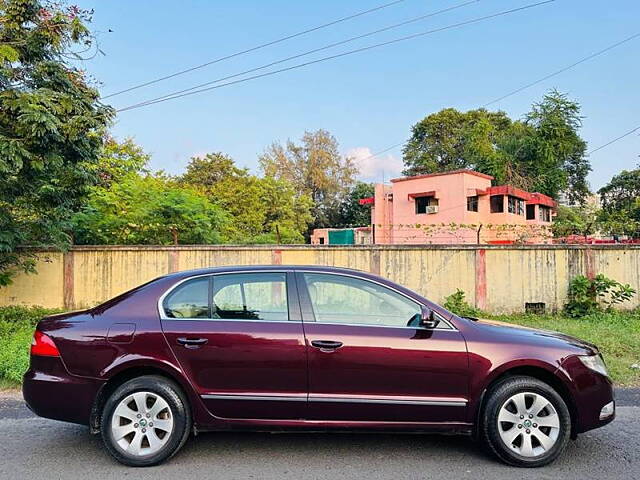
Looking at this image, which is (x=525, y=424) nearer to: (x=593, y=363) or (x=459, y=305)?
(x=593, y=363)

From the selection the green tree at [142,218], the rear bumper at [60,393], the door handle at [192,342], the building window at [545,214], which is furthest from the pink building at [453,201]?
the rear bumper at [60,393]

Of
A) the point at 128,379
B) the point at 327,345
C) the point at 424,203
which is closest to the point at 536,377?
the point at 327,345

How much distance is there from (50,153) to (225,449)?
6.20 m

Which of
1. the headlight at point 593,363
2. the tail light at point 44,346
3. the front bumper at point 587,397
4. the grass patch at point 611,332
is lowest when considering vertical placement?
the grass patch at point 611,332

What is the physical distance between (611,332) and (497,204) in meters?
21.4

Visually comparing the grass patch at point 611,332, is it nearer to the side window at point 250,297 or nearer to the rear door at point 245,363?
the rear door at point 245,363

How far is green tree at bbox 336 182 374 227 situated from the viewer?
45344mm

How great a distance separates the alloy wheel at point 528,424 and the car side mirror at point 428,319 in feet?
2.55

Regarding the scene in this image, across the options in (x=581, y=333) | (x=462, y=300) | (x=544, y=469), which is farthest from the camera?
(x=462, y=300)

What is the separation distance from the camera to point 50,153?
7945 mm

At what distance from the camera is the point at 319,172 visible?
44.9 metres

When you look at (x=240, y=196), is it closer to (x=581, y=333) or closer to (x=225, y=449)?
(x=581, y=333)

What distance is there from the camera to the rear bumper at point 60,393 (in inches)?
145

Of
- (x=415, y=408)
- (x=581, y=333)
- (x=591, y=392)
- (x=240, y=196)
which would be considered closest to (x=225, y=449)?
(x=415, y=408)
